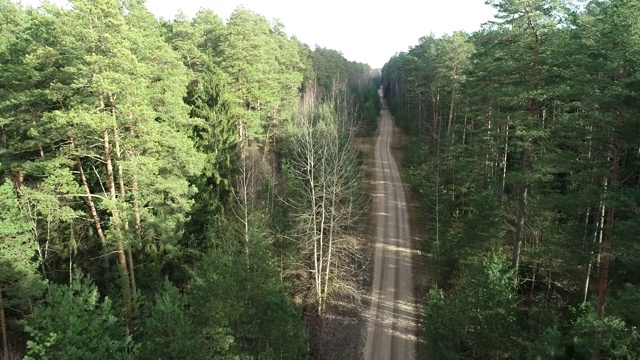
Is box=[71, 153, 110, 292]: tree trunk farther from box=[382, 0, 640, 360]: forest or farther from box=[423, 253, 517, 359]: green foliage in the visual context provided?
box=[382, 0, 640, 360]: forest

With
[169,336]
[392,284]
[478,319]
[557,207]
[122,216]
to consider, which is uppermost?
[557,207]

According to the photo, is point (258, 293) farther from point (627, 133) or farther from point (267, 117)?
point (267, 117)

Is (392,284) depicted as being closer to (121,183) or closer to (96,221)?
(121,183)

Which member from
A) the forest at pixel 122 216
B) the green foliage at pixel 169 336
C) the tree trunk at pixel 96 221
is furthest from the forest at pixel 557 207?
the tree trunk at pixel 96 221

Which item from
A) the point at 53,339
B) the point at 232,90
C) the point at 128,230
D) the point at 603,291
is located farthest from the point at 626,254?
the point at 232,90

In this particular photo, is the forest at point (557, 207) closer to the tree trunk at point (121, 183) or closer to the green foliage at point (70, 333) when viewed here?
the green foliage at point (70, 333)

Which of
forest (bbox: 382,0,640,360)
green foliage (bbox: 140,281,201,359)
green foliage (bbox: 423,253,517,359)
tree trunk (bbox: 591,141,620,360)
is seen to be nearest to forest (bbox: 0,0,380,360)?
green foliage (bbox: 140,281,201,359)

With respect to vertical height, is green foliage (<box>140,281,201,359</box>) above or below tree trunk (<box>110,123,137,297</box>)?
below

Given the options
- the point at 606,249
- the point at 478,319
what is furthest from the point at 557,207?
the point at 478,319
